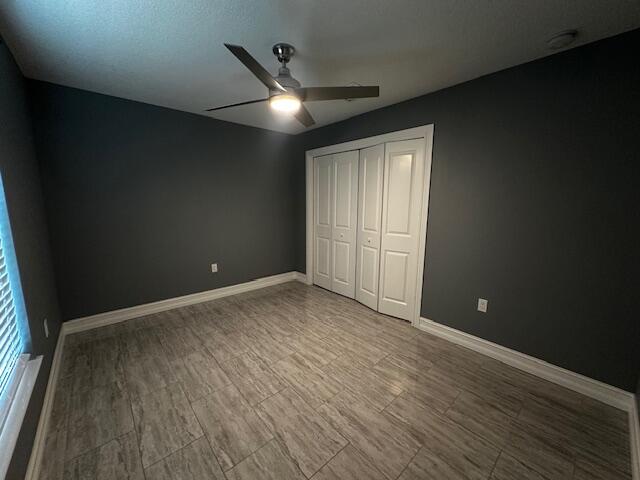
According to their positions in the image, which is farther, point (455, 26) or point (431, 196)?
point (431, 196)

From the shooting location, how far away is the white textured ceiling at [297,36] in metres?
1.35

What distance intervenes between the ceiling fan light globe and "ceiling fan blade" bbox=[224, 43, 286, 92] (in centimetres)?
6

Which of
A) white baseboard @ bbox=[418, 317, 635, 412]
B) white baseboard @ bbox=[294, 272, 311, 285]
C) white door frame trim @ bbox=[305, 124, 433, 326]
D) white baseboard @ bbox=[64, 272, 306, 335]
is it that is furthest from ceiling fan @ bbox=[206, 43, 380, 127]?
white baseboard @ bbox=[294, 272, 311, 285]

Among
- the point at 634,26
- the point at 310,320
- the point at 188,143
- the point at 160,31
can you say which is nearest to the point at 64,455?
the point at 310,320

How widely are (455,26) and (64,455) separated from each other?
131 inches

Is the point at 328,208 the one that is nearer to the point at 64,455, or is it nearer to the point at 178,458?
the point at 178,458

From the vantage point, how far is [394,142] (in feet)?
9.05

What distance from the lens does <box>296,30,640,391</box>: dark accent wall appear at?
161cm

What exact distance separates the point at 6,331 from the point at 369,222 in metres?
3.00

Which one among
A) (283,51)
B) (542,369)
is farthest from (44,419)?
(542,369)

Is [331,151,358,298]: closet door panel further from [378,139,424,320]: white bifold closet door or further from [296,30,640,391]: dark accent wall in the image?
[296,30,640,391]: dark accent wall

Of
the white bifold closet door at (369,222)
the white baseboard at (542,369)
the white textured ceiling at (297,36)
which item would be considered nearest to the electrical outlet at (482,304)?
the white baseboard at (542,369)

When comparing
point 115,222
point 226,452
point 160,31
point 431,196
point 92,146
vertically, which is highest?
point 160,31

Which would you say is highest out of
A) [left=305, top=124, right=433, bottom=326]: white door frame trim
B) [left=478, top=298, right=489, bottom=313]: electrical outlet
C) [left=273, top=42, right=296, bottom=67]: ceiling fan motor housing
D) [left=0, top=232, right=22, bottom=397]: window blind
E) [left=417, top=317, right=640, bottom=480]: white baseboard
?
[left=273, top=42, right=296, bottom=67]: ceiling fan motor housing
